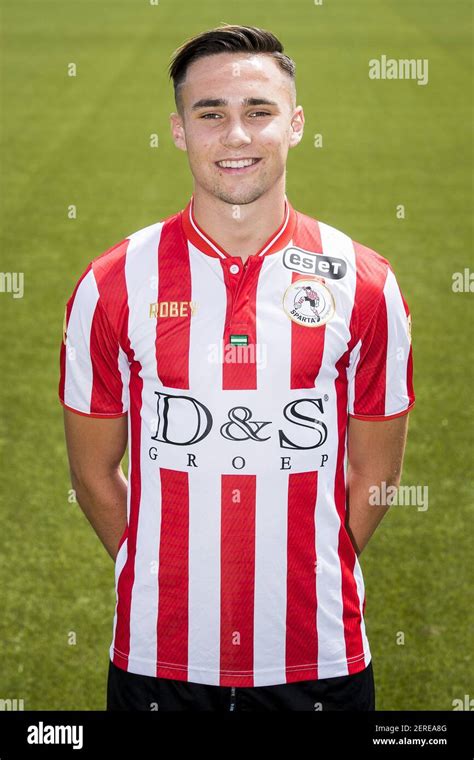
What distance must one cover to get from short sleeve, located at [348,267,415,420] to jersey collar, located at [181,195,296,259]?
0.83 feet

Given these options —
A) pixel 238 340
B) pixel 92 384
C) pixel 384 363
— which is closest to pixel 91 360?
pixel 92 384

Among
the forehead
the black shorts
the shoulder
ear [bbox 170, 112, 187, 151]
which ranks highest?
the forehead

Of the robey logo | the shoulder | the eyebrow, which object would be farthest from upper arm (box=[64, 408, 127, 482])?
the eyebrow

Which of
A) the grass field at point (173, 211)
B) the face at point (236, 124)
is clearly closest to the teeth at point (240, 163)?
the face at point (236, 124)

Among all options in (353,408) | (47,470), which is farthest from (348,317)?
(47,470)

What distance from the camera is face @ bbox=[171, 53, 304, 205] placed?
95.9 inches

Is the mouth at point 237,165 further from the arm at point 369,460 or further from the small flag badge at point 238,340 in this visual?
the arm at point 369,460

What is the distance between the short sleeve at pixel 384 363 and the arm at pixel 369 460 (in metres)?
0.04

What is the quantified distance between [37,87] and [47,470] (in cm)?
992

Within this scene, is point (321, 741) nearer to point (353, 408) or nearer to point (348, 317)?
point (353, 408)

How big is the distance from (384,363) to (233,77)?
0.73m

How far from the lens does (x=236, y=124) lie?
2.44 meters

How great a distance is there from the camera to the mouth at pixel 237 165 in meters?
2.43

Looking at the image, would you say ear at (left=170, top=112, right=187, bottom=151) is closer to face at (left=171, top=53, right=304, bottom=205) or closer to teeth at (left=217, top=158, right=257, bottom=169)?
face at (left=171, top=53, right=304, bottom=205)
